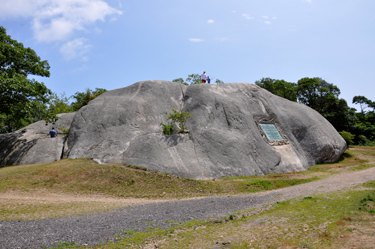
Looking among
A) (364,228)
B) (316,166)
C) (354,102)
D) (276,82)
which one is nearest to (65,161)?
(364,228)

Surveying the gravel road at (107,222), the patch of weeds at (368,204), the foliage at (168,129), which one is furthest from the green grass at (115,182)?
the patch of weeds at (368,204)

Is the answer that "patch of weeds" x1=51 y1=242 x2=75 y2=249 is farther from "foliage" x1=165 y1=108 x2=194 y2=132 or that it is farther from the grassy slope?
"foliage" x1=165 y1=108 x2=194 y2=132

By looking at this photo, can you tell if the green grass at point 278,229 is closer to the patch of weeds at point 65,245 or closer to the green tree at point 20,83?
the patch of weeds at point 65,245

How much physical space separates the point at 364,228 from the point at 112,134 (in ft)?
50.3

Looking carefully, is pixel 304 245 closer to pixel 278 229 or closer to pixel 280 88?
pixel 278 229

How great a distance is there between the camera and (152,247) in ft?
20.7

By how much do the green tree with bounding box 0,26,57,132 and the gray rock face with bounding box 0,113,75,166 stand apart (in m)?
1.64

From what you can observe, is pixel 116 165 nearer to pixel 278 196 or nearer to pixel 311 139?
pixel 278 196

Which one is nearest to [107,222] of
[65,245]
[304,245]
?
[65,245]

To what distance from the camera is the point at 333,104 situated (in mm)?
37719

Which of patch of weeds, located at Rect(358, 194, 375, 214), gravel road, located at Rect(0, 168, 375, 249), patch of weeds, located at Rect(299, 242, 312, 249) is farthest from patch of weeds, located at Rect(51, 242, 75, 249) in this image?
patch of weeds, located at Rect(358, 194, 375, 214)

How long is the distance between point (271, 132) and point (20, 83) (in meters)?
18.6

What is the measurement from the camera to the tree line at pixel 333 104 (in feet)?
120

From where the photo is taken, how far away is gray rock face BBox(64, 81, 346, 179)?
1678 cm
